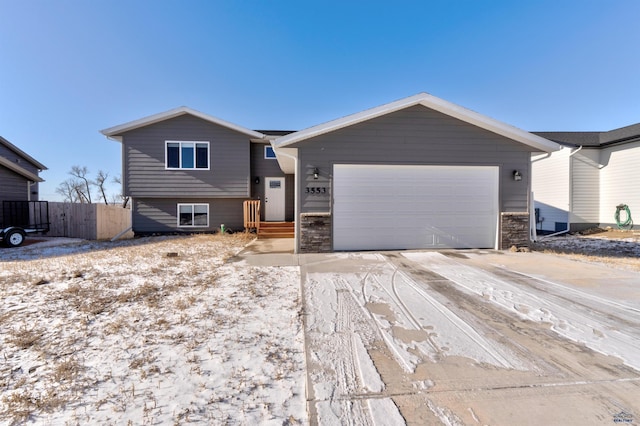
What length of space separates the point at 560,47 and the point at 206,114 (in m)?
14.0

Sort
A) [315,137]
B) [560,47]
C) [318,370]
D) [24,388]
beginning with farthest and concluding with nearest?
[560,47] → [315,137] → [318,370] → [24,388]

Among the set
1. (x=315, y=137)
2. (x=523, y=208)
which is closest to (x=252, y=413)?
(x=315, y=137)

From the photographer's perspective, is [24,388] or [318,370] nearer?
[24,388]

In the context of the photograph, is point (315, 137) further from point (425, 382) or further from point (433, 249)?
point (425, 382)

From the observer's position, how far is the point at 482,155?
288 inches

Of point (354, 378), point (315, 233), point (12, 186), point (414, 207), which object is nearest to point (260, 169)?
point (315, 233)

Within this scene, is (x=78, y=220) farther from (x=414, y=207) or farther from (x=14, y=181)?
(x=414, y=207)

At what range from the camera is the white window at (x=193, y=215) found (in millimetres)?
12023

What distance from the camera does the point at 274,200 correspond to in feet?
41.7

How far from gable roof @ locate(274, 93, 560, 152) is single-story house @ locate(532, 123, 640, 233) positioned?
24.4 feet

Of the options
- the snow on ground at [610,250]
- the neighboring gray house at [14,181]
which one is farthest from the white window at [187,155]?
Answer: the snow on ground at [610,250]

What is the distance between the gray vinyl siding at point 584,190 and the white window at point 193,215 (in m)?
17.5

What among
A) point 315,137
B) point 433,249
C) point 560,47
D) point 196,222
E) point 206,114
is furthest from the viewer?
point 196,222

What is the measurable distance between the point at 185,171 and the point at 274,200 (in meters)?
4.13
